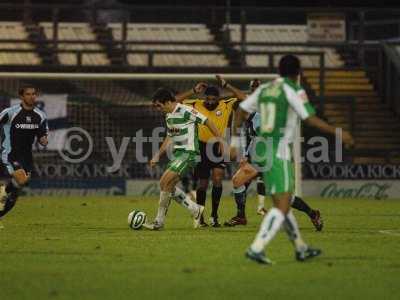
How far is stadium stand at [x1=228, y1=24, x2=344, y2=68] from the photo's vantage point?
3262cm

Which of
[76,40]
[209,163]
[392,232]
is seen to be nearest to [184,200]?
[209,163]

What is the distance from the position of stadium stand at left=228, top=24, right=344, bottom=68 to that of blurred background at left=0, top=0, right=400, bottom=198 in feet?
0.10

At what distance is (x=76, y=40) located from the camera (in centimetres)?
3128

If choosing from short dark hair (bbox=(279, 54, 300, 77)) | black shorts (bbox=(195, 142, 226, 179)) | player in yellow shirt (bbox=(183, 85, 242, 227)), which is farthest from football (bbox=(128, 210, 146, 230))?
short dark hair (bbox=(279, 54, 300, 77))

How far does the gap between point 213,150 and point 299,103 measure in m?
6.42

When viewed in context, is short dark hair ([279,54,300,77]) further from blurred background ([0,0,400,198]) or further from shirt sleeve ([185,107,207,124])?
blurred background ([0,0,400,198])

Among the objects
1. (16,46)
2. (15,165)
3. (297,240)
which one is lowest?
(297,240)

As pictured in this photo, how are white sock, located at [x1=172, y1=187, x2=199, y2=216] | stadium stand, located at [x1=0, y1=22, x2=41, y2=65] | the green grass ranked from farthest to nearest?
stadium stand, located at [x1=0, y1=22, x2=41, y2=65], white sock, located at [x1=172, y1=187, x2=199, y2=216], the green grass

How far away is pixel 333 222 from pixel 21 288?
939cm

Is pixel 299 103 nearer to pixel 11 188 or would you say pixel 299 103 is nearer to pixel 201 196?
pixel 201 196

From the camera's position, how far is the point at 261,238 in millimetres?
9781

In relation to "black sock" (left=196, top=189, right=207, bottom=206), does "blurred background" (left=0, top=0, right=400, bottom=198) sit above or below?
above

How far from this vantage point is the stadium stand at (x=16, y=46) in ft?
101

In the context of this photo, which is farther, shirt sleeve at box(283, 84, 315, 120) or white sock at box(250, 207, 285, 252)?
shirt sleeve at box(283, 84, 315, 120)
